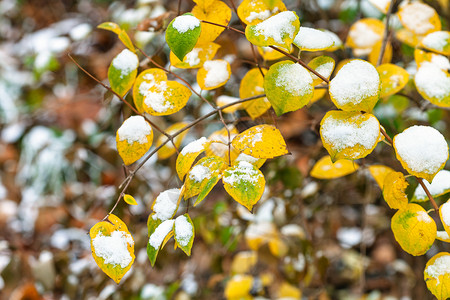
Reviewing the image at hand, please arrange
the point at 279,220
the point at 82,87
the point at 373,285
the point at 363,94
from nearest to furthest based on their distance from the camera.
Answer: the point at 363,94
the point at 279,220
the point at 373,285
the point at 82,87

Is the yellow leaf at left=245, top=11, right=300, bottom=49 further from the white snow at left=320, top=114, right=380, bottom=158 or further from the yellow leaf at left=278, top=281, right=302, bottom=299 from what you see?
the yellow leaf at left=278, top=281, right=302, bottom=299

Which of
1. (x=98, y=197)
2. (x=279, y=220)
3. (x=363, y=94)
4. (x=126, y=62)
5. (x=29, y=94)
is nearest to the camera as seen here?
(x=363, y=94)

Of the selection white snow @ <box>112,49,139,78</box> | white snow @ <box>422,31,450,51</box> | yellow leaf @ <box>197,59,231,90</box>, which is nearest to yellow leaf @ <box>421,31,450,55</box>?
white snow @ <box>422,31,450,51</box>

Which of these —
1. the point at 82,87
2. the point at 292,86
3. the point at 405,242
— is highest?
the point at 292,86

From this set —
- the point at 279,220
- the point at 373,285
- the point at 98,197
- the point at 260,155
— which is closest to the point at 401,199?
the point at 260,155

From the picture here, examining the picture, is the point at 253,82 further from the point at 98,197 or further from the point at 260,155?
the point at 98,197

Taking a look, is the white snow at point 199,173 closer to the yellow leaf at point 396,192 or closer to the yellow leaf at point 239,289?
the yellow leaf at point 396,192

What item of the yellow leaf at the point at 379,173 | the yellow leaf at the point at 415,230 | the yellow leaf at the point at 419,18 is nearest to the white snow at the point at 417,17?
the yellow leaf at the point at 419,18
